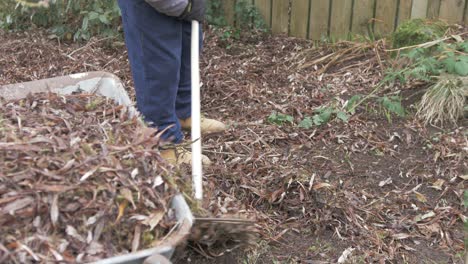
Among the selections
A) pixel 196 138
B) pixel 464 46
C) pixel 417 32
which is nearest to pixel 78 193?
pixel 196 138

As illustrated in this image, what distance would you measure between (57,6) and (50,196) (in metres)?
3.77

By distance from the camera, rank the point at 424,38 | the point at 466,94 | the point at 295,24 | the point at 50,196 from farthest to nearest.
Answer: the point at 295,24, the point at 424,38, the point at 466,94, the point at 50,196

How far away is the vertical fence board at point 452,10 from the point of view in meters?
4.14

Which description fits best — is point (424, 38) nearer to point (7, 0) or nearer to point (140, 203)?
point (140, 203)

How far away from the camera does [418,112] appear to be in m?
3.38

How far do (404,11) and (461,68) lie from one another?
4.07 ft

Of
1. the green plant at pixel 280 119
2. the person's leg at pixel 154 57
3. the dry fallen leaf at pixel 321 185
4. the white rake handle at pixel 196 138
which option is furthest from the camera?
the green plant at pixel 280 119

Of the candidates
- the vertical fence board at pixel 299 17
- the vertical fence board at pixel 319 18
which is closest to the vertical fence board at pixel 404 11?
the vertical fence board at pixel 319 18

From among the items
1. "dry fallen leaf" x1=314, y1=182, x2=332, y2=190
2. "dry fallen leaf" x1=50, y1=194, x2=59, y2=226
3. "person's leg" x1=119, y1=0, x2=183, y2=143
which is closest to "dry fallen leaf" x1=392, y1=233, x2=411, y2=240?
"dry fallen leaf" x1=314, y1=182, x2=332, y2=190

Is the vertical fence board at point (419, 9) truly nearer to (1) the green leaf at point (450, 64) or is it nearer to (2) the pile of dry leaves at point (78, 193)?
(1) the green leaf at point (450, 64)

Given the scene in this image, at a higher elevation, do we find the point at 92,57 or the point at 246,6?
the point at 246,6

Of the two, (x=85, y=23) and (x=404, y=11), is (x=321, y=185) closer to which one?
(x=404, y=11)

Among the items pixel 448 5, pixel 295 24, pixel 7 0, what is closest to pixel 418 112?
pixel 448 5

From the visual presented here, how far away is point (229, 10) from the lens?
496 cm
